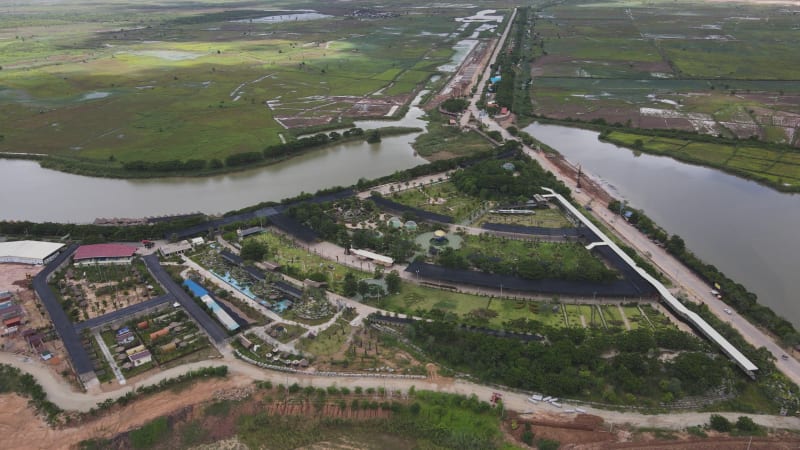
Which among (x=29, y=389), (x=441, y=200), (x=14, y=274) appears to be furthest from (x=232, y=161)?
(x=29, y=389)

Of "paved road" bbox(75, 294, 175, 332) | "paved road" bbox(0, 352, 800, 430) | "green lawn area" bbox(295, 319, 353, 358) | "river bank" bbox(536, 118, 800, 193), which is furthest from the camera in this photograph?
"river bank" bbox(536, 118, 800, 193)

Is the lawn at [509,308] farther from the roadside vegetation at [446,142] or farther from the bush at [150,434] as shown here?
the roadside vegetation at [446,142]

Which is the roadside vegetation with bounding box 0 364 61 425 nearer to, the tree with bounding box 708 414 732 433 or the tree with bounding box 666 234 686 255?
the tree with bounding box 708 414 732 433

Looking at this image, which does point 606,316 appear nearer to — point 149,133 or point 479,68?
point 149,133

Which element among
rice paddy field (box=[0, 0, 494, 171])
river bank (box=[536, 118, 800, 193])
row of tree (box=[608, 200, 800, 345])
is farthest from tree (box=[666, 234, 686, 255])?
rice paddy field (box=[0, 0, 494, 171])

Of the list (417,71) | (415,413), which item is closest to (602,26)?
(417,71)

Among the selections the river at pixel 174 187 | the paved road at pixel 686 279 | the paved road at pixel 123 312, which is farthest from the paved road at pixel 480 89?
the paved road at pixel 123 312

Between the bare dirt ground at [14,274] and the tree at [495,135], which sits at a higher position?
the tree at [495,135]
